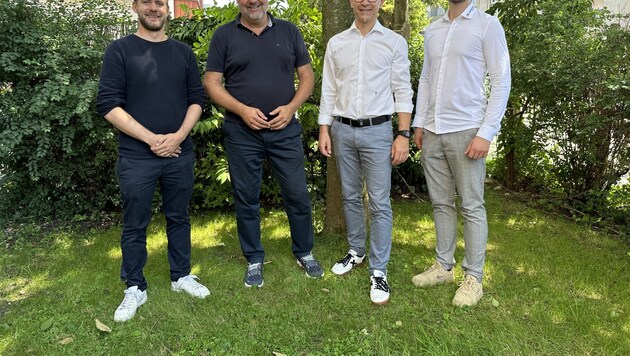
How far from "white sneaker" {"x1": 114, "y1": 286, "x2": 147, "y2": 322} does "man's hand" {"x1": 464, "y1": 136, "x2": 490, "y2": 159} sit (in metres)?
2.49

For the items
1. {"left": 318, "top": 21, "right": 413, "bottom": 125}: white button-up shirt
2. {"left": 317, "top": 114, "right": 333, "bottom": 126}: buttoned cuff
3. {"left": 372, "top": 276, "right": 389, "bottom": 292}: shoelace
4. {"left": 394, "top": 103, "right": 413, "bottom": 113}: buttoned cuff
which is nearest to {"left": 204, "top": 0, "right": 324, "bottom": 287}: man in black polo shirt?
{"left": 317, "top": 114, "right": 333, "bottom": 126}: buttoned cuff

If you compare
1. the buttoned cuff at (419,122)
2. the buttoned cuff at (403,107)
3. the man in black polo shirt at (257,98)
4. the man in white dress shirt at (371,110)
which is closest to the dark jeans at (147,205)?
the man in black polo shirt at (257,98)

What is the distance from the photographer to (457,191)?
322cm

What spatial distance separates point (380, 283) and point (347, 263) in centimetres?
46

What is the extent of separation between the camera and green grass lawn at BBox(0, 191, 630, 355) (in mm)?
2873

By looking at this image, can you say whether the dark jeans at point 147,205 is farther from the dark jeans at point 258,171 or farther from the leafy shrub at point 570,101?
the leafy shrub at point 570,101

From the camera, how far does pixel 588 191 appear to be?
5254 millimetres

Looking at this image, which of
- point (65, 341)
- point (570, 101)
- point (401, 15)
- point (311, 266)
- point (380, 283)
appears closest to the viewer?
point (65, 341)

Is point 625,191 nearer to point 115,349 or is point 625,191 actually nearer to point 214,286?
point 214,286

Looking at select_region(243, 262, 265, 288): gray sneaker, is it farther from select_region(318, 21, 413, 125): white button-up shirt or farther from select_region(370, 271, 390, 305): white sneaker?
select_region(318, 21, 413, 125): white button-up shirt

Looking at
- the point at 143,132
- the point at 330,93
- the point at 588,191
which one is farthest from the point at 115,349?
the point at 588,191

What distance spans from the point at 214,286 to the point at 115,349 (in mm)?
937

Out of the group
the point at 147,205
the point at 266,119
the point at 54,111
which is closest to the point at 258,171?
the point at 266,119

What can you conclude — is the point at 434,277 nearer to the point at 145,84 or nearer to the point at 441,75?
the point at 441,75
